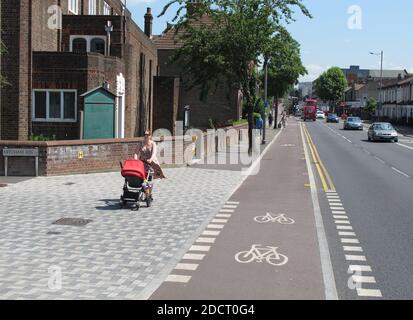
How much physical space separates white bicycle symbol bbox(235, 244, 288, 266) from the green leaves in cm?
15072

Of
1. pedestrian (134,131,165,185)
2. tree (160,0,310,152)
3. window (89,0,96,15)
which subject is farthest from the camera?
window (89,0,96,15)

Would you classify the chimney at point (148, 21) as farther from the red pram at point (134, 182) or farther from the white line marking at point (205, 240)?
the white line marking at point (205, 240)

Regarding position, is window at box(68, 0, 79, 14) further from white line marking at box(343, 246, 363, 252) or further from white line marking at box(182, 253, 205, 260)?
white line marking at box(343, 246, 363, 252)

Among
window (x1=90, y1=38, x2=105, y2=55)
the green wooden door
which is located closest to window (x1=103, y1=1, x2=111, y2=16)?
window (x1=90, y1=38, x2=105, y2=55)

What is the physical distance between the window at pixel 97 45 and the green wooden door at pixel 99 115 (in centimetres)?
782

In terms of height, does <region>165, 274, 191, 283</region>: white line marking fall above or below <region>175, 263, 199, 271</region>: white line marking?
above

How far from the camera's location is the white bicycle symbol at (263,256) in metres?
8.87

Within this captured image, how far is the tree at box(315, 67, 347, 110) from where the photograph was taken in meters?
156

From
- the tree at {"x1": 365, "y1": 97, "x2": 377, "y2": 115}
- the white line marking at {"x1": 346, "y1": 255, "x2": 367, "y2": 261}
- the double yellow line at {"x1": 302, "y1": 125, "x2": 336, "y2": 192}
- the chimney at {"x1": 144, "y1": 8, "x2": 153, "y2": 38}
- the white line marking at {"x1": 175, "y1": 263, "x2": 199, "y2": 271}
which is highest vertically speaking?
the chimney at {"x1": 144, "y1": 8, "x2": 153, "y2": 38}

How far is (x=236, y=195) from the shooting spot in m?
16.2
